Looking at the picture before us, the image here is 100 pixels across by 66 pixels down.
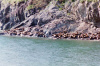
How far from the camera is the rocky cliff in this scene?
6134 centimetres

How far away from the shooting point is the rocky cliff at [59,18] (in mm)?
61344

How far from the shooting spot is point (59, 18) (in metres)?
68.4

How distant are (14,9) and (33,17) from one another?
2174 cm

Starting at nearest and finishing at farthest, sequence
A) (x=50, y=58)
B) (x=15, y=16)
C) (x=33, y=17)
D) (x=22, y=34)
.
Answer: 1. (x=50, y=58)
2. (x=22, y=34)
3. (x=33, y=17)
4. (x=15, y=16)

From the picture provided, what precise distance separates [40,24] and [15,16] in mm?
20603

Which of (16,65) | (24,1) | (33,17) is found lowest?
(16,65)

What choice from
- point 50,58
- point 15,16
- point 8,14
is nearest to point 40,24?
point 15,16

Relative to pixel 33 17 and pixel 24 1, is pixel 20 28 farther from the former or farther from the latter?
pixel 24 1

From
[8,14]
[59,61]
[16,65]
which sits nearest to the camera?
[16,65]

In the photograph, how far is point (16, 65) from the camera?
101 feet

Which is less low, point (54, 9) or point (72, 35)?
point (54, 9)

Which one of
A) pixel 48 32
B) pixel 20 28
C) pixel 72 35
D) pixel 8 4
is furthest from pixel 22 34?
pixel 8 4

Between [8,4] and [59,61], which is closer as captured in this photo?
[59,61]

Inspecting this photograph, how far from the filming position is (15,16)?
3479 inches
